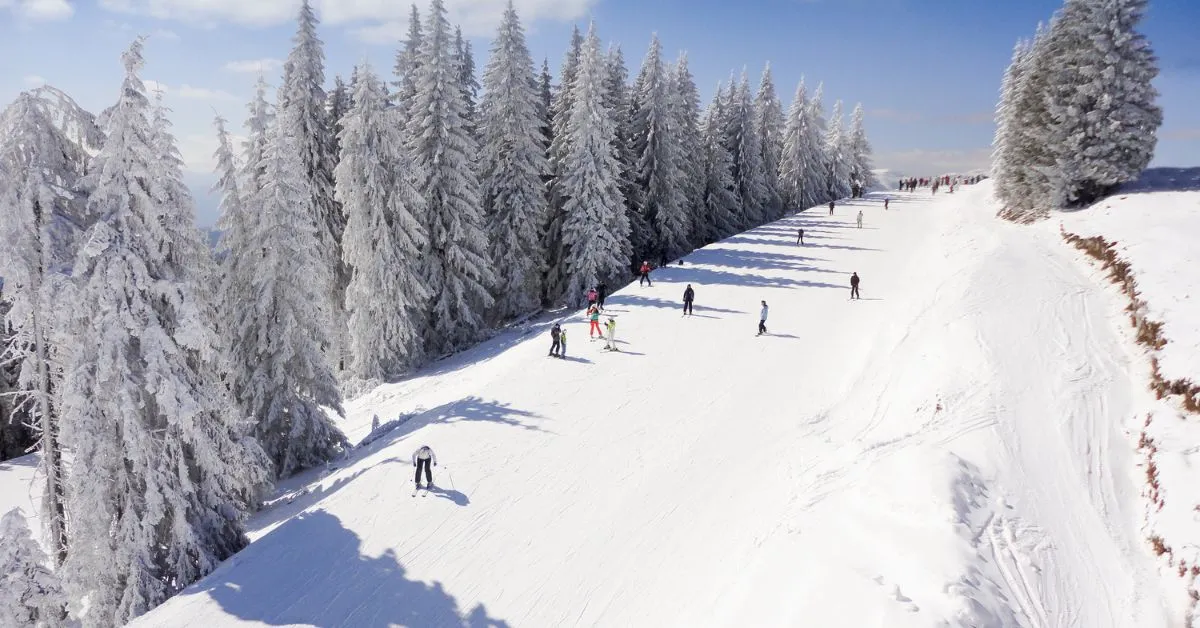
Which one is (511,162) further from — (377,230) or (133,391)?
(133,391)

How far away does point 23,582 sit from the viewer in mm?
8742

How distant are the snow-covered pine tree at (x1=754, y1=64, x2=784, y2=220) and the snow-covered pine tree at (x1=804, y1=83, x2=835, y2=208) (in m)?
4.83

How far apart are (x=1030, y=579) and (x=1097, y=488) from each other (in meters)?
3.54

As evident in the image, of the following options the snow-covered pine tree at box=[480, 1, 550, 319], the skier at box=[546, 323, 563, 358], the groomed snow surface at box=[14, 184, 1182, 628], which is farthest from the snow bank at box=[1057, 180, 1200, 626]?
the snow-covered pine tree at box=[480, 1, 550, 319]

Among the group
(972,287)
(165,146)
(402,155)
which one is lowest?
(972,287)

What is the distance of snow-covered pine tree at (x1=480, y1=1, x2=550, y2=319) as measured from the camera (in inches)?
1249

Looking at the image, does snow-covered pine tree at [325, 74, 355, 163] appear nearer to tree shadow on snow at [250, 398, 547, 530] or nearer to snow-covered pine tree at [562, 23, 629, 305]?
snow-covered pine tree at [562, 23, 629, 305]

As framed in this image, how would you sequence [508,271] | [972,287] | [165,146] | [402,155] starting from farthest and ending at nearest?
[508,271], [402,155], [972,287], [165,146]

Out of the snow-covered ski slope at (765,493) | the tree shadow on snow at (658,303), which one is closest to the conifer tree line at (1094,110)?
the snow-covered ski slope at (765,493)

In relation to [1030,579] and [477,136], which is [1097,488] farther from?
[477,136]

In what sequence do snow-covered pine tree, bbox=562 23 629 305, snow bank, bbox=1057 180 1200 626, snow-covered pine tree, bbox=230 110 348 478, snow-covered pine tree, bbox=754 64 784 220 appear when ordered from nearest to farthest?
snow bank, bbox=1057 180 1200 626
snow-covered pine tree, bbox=230 110 348 478
snow-covered pine tree, bbox=562 23 629 305
snow-covered pine tree, bbox=754 64 784 220

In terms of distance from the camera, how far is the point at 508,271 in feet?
108

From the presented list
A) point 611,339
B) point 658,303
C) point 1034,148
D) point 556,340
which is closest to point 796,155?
point 1034,148

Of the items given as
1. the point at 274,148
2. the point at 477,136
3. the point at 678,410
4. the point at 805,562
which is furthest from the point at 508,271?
the point at 805,562
